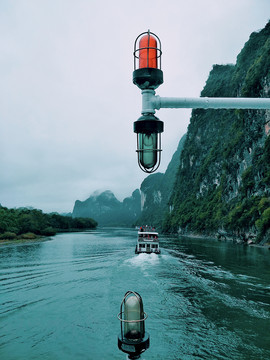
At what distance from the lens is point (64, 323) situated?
→ 1355 cm

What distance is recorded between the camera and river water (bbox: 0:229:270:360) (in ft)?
36.1

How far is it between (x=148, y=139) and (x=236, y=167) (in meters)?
83.5

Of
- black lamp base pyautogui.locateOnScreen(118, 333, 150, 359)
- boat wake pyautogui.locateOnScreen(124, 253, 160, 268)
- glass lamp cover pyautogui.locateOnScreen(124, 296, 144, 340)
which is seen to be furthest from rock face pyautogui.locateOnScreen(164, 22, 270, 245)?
black lamp base pyautogui.locateOnScreen(118, 333, 150, 359)

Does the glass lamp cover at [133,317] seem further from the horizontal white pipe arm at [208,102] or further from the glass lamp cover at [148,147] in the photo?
the horizontal white pipe arm at [208,102]

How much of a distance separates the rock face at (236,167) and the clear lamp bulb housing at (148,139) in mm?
54295

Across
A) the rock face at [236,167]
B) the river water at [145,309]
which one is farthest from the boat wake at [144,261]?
the rock face at [236,167]

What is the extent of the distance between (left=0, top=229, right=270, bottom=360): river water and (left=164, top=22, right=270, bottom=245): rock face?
115ft

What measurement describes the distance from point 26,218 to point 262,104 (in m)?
95.7

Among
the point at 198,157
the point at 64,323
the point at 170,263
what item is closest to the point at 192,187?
the point at 198,157

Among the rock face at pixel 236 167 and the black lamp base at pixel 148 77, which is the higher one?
the rock face at pixel 236 167

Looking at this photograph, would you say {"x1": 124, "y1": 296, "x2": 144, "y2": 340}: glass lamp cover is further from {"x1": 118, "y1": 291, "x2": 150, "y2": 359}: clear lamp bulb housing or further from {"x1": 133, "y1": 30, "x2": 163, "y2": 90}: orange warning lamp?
{"x1": 133, "y1": 30, "x2": 163, "y2": 90}: orange warning lamp

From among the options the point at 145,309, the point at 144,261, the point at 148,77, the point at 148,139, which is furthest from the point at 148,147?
the point at 144,261

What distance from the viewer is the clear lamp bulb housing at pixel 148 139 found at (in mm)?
2762

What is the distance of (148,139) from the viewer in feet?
9.27
